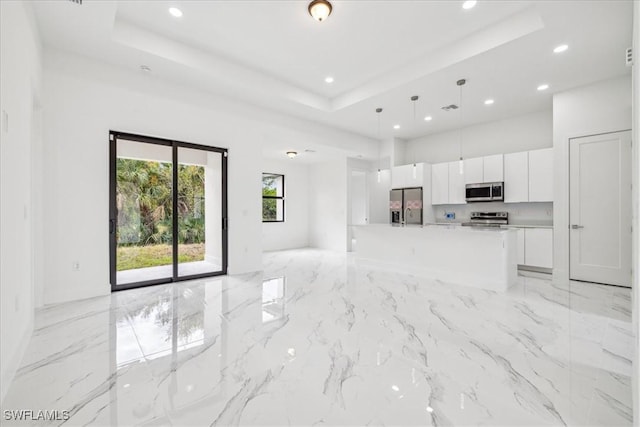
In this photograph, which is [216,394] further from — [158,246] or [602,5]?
[602,5]

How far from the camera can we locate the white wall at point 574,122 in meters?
4.32

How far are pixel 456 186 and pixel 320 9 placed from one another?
492 cm

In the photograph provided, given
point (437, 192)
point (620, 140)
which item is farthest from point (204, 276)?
point (620, 140)

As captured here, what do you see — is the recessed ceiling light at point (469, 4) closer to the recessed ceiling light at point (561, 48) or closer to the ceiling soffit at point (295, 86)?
the ceiling soffit at point (295, 86)

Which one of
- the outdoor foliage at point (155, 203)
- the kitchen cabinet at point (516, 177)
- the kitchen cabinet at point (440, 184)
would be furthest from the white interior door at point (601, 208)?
the outdoor foliage at point (155, 203)

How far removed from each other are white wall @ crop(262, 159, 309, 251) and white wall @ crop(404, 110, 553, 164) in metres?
3.31

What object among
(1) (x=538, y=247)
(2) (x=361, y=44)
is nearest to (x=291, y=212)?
(2) (x=361, y=44)

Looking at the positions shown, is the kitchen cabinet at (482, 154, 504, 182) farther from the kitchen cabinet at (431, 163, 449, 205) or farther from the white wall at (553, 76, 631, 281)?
the white wall at (553, 76, 631, 281)

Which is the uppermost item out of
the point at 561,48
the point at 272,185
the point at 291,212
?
the point at 561,48

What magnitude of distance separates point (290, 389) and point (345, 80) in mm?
4587

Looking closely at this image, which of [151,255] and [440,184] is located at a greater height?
[440,184]

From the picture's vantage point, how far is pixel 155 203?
4.59 metres

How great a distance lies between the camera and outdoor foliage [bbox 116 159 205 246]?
4312 mm

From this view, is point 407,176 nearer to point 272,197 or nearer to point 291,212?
point 291,212
